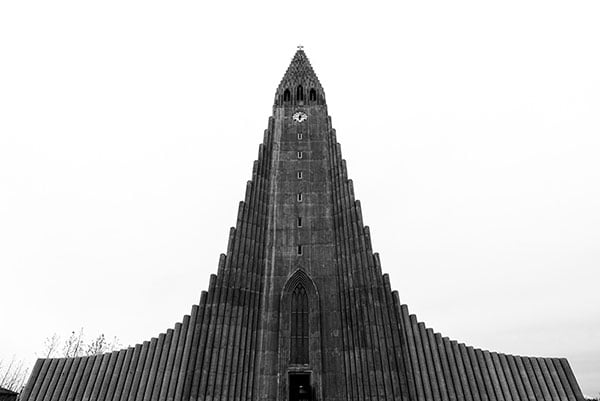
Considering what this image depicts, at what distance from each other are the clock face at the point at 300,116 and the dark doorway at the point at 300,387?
22.2 meters

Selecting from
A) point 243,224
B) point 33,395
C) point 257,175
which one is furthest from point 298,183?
point 33,395

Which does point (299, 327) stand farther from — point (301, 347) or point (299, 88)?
point (299, 88)

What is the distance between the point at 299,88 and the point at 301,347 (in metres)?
25.2

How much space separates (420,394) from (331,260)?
33.4ft

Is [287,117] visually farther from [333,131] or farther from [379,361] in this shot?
[379,361]

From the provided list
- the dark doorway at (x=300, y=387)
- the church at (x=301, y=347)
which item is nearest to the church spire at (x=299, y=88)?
the church at (x=301, y=347)

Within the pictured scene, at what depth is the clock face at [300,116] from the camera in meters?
37.0

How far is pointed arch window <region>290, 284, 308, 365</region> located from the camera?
25422 mm

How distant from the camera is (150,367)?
2600 cm

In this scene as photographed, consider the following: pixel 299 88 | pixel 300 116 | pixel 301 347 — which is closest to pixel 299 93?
pixel 299 88

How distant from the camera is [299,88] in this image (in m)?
39.7

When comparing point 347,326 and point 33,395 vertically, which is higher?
point 347,326

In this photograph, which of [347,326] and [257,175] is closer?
[347,326]

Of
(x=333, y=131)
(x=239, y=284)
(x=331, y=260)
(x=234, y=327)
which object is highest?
(x=333, y=131)
